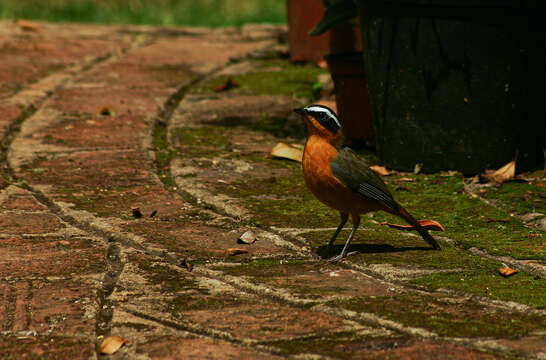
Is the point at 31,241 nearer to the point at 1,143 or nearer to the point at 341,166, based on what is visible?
the point at 341,166

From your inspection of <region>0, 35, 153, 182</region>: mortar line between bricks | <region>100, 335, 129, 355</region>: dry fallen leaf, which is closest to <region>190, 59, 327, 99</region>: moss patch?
<region>0, 35, 153, 182</region>: mortar line between bricks

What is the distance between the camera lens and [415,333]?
2.61 meters

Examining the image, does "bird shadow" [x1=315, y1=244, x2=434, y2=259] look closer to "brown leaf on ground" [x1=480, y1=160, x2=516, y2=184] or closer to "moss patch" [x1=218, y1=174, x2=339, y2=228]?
"moss patch" [x1=218, y1=174, x2=339, y2=228]

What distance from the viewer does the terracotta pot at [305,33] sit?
8.53 meters

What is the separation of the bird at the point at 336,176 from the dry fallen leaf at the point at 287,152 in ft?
5.14

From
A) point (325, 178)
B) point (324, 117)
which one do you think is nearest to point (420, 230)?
point (325, 178)

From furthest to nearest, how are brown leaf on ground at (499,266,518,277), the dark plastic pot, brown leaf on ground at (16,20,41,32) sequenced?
brown leaf on ground at (16,20,41,32)
the dark plastic pot
brown leaf on ground at (499,266,518,277)

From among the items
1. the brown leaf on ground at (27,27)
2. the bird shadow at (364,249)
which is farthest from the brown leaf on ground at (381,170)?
the brown leaf on ground at (27,27)

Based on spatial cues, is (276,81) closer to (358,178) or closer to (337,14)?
(337,14)

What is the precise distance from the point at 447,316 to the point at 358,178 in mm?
877

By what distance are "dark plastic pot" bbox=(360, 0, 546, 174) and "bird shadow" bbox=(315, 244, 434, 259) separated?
139cm

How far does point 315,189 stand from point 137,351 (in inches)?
49.4

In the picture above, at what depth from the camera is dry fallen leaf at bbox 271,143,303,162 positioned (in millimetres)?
5148

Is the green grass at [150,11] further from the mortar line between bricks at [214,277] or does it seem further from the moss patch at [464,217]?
the mortar line between bricks at [214,277]
